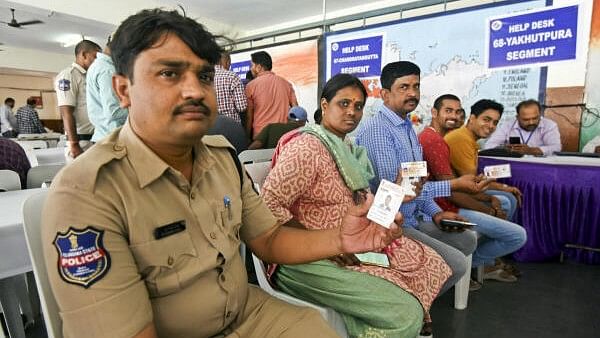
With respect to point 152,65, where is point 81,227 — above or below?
below

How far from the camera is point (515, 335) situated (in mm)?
1917

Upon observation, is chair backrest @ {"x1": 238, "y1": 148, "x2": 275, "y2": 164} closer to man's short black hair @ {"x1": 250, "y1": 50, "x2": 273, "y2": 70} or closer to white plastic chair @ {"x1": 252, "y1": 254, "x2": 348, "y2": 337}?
white plastic chair @ {"x1": 252, "y1": 254, "x2": 348, "y2": 337}

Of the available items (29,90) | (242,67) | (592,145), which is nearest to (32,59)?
(29,90)

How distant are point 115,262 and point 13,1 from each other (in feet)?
20.0

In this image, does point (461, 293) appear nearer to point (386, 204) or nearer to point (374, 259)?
point (374, 259)

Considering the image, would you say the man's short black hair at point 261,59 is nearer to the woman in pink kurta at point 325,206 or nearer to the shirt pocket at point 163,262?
the woman in pink kurta at point 325,206

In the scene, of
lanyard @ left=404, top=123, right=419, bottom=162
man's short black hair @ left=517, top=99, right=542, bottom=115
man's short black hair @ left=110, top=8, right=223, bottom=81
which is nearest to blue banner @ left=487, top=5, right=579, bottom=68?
man's short black hair @ left=517, top=99, right=542, bottom=115

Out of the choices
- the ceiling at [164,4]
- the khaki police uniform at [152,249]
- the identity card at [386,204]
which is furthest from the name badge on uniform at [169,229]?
the ceiling at [164,4]

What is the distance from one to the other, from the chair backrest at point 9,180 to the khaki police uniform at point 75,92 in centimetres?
146

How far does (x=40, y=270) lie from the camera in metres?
0.77

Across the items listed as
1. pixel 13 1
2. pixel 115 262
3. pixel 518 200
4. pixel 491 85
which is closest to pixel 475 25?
pixel 491 85

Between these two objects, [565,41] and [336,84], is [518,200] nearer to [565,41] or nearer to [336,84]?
[336,84]

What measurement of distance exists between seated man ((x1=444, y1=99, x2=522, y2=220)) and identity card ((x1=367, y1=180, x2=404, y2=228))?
1.88 metres

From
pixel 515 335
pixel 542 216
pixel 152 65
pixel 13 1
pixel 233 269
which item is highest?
pixel 13 1
